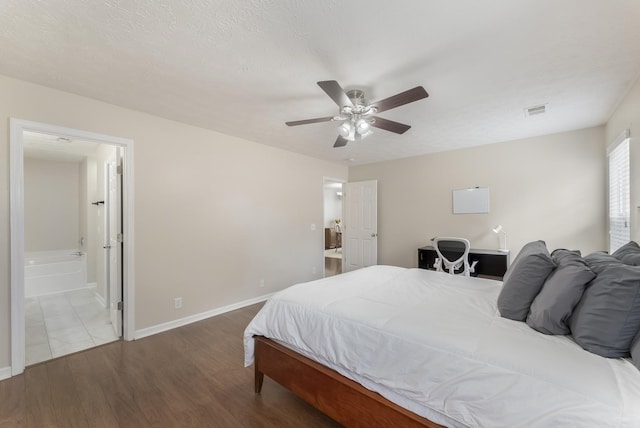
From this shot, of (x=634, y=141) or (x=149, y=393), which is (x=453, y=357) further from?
(x=634, y=141)

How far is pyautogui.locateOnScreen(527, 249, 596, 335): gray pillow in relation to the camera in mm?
1327

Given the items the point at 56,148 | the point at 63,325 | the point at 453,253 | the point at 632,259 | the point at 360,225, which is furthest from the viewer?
the point at 360,225

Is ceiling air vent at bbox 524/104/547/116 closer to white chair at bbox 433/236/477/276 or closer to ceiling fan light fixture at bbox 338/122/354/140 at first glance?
white chair at bbox 433/236/477/276

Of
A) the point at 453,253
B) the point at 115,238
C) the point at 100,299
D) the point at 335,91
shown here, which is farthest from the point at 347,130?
the point at 100,299

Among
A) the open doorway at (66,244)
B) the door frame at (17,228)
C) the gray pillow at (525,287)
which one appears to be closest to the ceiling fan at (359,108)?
the gray pillow at (525,287)

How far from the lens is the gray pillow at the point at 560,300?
4.35 feet

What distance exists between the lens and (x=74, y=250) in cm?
561

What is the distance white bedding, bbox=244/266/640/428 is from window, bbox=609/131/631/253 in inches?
74.0

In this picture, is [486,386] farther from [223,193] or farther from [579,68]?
[223,193]

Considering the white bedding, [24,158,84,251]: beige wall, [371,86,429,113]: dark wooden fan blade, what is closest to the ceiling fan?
[371,86,429,113]: dark wooden fan blade

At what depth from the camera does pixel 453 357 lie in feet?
4.13

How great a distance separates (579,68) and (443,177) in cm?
267

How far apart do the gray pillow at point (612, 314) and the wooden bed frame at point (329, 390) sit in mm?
776

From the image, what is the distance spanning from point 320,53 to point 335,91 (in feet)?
0.91
